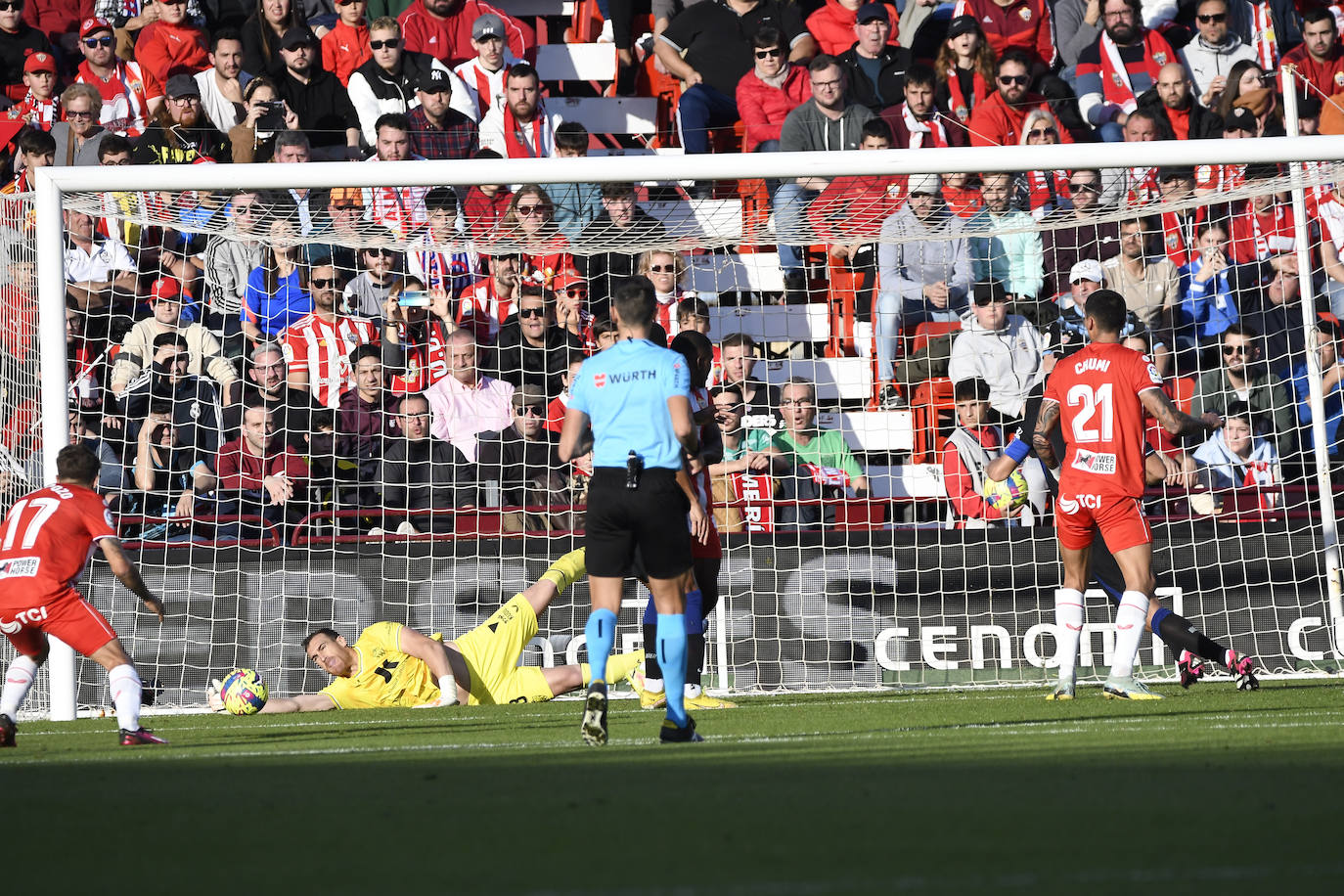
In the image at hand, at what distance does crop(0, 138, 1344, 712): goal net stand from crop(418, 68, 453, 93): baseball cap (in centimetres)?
150

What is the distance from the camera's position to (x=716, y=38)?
15.5m

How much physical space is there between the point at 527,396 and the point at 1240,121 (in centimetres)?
681

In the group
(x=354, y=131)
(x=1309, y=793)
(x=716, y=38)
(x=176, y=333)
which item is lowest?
(x=1309, y=793)

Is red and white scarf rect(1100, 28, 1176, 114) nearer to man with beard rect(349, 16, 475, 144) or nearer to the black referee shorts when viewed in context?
man with beard rect(349, 16, 475, 144)

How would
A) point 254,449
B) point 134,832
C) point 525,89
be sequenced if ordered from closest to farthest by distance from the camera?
point 134,832
point 254,449
point 525,89

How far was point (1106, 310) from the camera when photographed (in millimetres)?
8641

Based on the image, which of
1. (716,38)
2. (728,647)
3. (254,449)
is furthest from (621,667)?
(716,38)

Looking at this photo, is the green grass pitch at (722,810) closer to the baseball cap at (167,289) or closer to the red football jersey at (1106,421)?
the red football jersey at (1106,421)

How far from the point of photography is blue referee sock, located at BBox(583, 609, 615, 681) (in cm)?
671

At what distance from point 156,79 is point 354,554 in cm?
591

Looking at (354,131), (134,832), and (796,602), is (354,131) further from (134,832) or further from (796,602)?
(134,832)

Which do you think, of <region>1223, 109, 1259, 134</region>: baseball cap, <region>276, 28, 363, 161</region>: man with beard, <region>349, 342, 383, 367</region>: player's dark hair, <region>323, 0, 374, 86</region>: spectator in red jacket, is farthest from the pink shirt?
<region>1223, 109, 1259, 134</region>: baseball cap

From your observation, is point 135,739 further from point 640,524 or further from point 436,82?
point 436,82

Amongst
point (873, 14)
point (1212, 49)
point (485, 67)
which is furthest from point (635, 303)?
point (1212, 49)
